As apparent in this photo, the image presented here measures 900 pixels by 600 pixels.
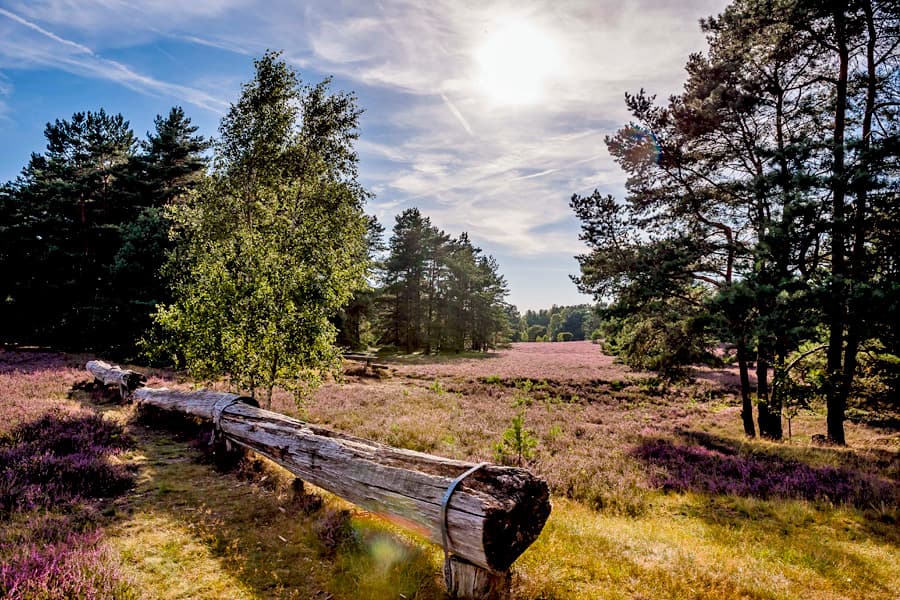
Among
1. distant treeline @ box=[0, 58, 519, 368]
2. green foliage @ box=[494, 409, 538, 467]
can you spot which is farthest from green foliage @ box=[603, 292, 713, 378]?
distant treeline @ box=[0, 58, 519, 368]

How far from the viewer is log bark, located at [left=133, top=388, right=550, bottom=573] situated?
12.5 feet

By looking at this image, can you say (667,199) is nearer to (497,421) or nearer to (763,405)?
(763,405)

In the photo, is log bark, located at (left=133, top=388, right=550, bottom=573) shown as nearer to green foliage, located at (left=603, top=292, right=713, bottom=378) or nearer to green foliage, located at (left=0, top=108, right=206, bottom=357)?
green foliage, located at (left=603, top=292, right=713, bottom=378)

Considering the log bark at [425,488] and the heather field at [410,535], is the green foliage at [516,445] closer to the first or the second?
the heather field at [410,535]

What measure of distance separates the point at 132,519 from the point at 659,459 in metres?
11.5

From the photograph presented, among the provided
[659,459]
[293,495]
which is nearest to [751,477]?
[659,459]

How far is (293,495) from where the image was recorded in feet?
22.1

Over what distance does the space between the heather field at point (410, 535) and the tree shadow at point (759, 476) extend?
5 centimetres

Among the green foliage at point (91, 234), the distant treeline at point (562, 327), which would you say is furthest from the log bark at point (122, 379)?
the distant treeline at point (562, 327)

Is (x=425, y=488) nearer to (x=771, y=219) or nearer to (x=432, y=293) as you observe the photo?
(x=771, y=219)

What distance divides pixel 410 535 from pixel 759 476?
8.91 m

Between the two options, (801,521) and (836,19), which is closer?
(801,521)

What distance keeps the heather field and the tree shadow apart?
5 centimetres

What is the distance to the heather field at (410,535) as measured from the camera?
427 centimetres
